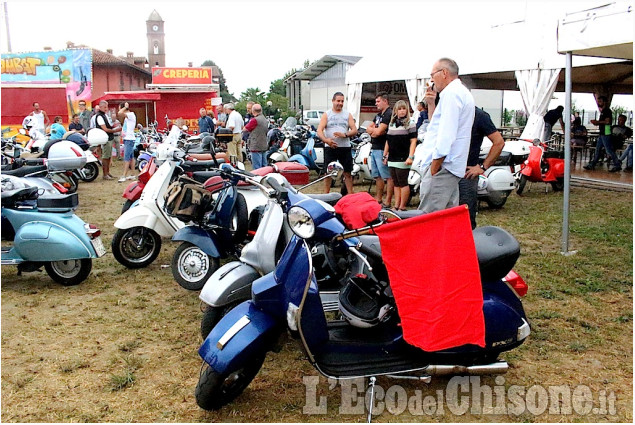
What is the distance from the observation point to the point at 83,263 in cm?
497

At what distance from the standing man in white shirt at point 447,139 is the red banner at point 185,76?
3122 centimetres

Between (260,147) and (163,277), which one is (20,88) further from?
(163,277)

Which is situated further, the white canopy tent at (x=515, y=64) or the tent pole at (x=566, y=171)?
the white canopy tent at (x=515, y=64)

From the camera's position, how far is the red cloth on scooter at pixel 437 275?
2.54m

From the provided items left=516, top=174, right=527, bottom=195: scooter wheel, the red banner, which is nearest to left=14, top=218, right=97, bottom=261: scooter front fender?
left=516, top=174, right=527, bottom=195: scooter wheel

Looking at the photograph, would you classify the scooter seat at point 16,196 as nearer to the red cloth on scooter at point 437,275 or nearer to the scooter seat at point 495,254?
the red cloth on scooter at point 437,275

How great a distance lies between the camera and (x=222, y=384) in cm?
279

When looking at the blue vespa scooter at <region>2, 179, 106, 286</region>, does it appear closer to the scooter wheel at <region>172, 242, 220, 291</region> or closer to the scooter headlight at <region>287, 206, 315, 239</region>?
the scooter wheel at <region>172, 242, 220, 291</region>

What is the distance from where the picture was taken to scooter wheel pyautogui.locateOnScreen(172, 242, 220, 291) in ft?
15.2

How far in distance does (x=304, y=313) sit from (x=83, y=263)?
299cm

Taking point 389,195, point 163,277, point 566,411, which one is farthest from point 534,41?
point 566,411

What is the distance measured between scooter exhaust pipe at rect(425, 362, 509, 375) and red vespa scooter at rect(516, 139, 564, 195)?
6937 mm

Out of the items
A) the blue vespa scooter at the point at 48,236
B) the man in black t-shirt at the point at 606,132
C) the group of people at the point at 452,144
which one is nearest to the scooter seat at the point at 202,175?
the blue vespa scooter at the point at 48,236

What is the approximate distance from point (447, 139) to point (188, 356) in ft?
7.36
